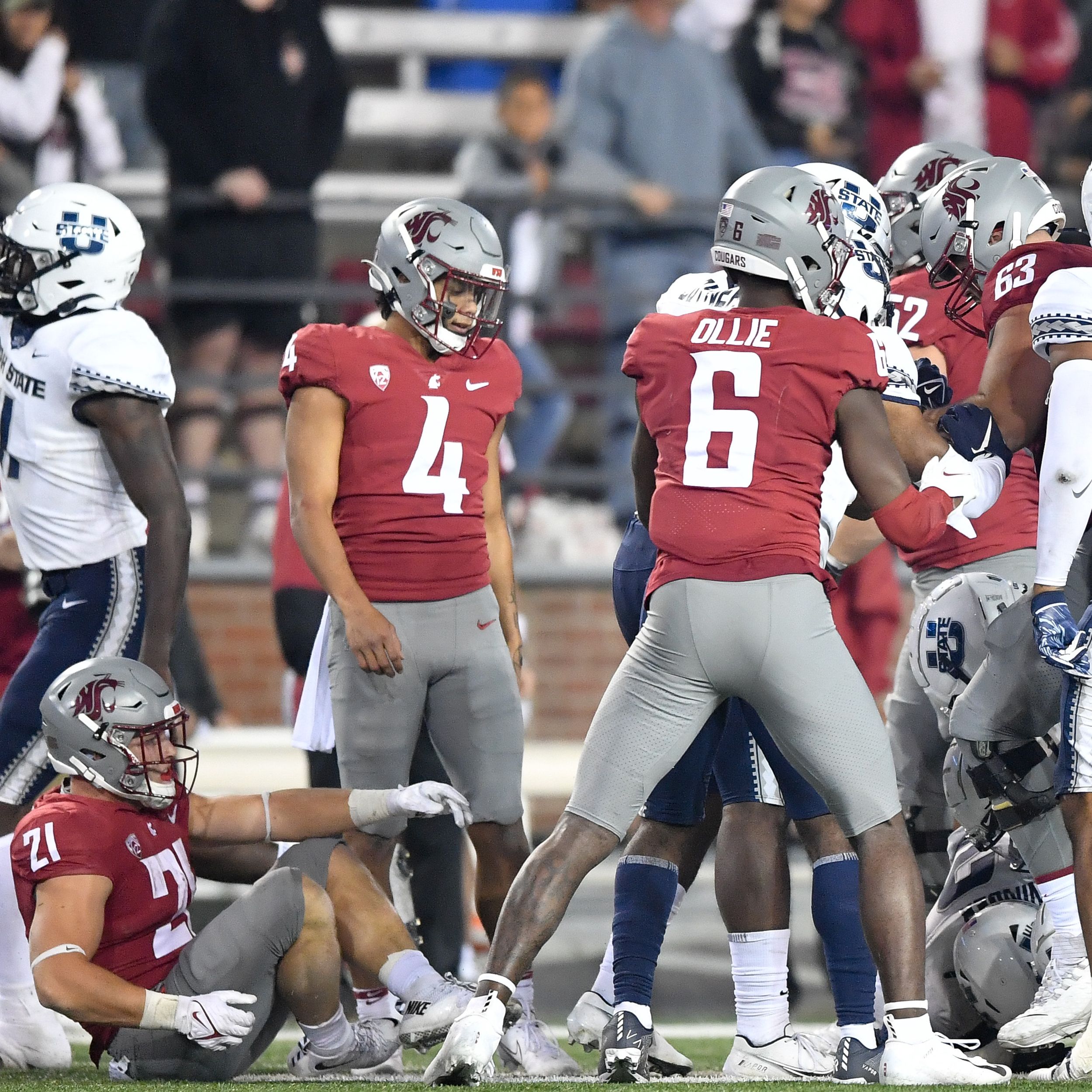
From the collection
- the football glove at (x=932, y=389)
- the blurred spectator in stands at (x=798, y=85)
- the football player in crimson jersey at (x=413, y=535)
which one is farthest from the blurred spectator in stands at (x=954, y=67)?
the football player in crimson jersey at (x=413, y=535)

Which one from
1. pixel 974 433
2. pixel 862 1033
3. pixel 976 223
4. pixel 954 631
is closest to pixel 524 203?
pixel 976 223

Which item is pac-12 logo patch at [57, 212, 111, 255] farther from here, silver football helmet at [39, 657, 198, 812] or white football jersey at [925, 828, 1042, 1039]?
white football jersey at [925, 828, 1042, 1039]

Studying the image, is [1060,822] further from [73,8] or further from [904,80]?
[73,8]

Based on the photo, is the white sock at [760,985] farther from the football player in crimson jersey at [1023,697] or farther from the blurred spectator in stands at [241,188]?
the blurred spectator in stands at [241,188]

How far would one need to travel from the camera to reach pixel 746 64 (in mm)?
9766

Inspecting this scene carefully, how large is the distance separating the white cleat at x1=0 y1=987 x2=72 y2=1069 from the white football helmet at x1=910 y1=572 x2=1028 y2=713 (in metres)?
2.23

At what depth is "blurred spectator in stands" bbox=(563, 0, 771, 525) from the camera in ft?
30.2

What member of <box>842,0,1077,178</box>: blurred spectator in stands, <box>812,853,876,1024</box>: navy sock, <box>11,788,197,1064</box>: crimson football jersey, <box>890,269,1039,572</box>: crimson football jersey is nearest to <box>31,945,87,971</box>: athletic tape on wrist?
<box>11,788,197,1064</box>: crimson football jersey

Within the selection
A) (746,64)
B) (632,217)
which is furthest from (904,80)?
(632,217)

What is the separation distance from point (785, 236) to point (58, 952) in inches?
82.5

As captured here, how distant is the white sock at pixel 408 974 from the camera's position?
4.41m

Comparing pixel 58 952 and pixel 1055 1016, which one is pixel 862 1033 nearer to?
pixel 1055 1016

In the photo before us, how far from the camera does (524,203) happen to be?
912 centimetres

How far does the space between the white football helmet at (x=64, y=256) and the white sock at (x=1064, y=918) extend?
2662 mm
